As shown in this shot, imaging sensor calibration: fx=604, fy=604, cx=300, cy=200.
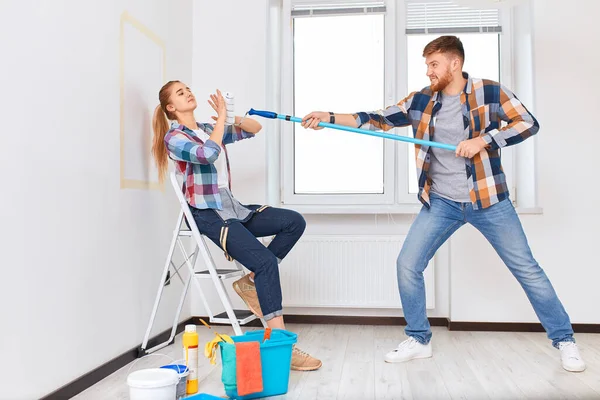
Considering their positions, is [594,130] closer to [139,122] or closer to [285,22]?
[285,22]

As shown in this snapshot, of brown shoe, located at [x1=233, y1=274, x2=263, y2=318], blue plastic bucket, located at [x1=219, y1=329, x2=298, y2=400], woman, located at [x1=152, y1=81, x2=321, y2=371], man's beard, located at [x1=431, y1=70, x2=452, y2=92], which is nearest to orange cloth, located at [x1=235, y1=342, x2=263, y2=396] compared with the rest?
blue plastic bucket, located at [x1=219, y1=329, x2=298, y2=400]

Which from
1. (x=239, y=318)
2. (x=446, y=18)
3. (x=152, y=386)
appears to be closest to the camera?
(x=152, y=386)

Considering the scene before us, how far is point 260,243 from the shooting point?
2.62m

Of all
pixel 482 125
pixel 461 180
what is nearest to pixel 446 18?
pixel 482 125

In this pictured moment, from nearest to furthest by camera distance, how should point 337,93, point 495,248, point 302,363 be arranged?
1. point 302,363
2. point 495,248
3. point 337,93

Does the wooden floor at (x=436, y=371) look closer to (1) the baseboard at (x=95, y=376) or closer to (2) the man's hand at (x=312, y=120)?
(1) the baseboard at (x=95, y=376)

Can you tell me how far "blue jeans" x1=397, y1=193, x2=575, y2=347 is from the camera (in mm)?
2682

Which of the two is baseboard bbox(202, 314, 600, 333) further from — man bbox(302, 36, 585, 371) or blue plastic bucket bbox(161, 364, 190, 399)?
blue plastic bucket bbox(161, 364, 190, 399)

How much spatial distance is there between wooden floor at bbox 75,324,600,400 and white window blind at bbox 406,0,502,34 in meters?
1.87

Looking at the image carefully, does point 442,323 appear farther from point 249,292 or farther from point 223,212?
point 223,212

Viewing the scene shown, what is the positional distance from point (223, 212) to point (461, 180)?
1095 mm

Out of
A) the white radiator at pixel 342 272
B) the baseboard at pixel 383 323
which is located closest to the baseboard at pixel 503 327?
the baseboard at pixel 383 323

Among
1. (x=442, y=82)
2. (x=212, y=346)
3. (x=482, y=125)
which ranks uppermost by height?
Result: (x=442, y=82)

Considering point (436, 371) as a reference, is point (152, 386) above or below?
above
